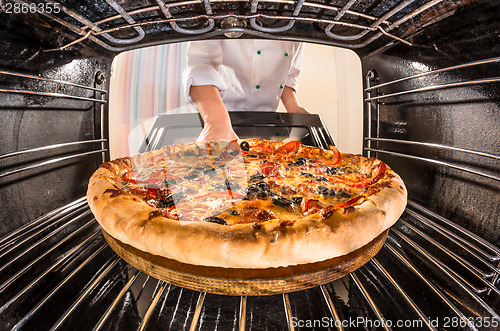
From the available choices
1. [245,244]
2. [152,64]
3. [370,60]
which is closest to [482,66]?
[370,60]

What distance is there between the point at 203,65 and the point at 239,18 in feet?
3.67

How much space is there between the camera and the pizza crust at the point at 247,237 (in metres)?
0.81

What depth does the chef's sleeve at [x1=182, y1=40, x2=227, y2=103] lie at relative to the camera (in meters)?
2.22

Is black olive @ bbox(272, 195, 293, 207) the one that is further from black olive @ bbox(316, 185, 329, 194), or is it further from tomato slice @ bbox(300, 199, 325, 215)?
black olive @ bbox(316, 185, 329, 194)

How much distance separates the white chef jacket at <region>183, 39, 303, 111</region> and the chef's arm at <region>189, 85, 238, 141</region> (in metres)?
0.19

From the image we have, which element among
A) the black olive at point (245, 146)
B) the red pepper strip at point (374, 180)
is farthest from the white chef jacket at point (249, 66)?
the red pepper strip at point (374, 180)

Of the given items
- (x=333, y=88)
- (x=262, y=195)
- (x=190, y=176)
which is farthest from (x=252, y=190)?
(x=333, y=88)

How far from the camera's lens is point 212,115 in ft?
6.63

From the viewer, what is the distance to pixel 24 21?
1091 mm

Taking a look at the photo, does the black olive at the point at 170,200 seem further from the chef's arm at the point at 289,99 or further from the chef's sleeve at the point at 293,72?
A: the chef's sleeve at the point at 293,72

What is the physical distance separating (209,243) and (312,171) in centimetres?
100

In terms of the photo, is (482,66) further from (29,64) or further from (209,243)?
(29,64)

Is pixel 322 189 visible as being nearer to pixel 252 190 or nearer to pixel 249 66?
pixel 252 190

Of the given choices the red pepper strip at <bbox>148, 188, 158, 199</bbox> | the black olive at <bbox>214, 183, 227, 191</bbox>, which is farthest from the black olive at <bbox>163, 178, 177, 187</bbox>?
the black olive at <bbox>214, 183, 227, 191</bbox>
